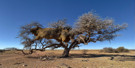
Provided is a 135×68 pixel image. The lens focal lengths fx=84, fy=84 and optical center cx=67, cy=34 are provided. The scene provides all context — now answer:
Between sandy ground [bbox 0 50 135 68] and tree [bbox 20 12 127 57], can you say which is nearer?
sandy ground [bbox 0 50 135 68]

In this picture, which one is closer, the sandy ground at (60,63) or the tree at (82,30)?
the sandy ground at (60,63)

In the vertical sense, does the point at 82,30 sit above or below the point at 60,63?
above

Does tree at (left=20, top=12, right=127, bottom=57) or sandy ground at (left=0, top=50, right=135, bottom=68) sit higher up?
tree at (left=20, top=12, right=127, bottom=57)

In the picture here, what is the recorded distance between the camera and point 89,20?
1170 cm

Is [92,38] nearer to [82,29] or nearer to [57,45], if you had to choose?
[82,29]

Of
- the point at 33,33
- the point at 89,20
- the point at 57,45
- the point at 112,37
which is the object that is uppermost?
the point at 89,20

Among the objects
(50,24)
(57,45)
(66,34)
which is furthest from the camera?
(57,45)

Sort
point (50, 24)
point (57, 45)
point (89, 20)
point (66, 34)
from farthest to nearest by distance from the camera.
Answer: point (57, 45)
point (50, 24)
point (66, 34)
point (89, 20)

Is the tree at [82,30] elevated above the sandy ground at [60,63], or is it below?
above

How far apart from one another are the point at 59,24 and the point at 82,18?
153 inches

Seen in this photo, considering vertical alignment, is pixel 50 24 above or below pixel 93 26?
above

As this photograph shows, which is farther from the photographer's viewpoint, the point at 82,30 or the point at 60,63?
the point at 82,30

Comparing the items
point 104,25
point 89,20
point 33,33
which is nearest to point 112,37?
point 104,25

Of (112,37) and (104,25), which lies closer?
(104,25)
